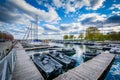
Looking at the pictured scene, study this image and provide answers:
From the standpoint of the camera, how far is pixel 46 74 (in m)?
7.81

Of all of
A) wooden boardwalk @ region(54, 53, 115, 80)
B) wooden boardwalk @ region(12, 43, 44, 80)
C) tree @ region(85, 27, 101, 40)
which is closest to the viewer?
wooden boardwalk @ region(12, 43, 44, 80)

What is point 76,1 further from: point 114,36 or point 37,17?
point 114,36

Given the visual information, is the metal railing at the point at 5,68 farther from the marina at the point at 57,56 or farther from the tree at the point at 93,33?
the tree at the point at 93,33

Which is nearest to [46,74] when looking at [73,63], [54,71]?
[54,71]

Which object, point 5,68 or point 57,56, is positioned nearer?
point 5,68

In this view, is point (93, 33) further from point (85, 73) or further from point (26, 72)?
point (26, 72)

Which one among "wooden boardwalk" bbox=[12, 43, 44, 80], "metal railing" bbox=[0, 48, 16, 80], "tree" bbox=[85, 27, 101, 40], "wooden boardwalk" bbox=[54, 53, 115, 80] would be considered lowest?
"wooden boardwalk" bbox=[54, 53, 115, 80]

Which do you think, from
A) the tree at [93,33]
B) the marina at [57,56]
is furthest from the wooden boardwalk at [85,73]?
the tree at [93,33]

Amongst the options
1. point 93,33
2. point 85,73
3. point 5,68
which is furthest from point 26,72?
point 93,33

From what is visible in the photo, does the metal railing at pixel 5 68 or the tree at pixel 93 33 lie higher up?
the tree at pixel 93 33

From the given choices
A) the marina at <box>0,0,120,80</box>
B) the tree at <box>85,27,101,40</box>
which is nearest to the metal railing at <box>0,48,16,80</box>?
the marina at <box>0,0,120,80</box>

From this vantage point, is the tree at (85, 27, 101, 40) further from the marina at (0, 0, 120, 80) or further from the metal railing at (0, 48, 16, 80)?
the metal railing at (0, 48, 16, 80)

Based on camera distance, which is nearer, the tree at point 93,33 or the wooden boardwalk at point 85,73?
the wooden boardwalk at point 85,73

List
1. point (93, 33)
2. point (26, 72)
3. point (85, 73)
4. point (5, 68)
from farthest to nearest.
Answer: point (93, 33) < point (85, 73) < point (26, 72) < point (5, 68)
